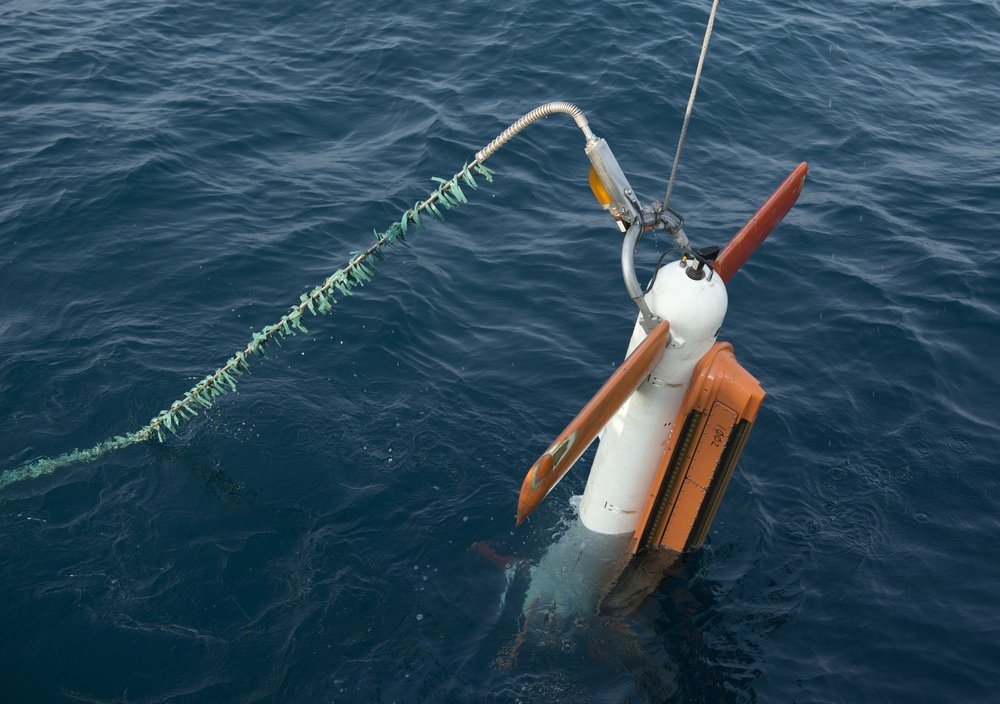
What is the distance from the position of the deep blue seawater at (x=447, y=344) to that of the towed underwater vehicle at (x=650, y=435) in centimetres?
43

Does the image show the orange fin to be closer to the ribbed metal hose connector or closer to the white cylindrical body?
the white cylindrical body

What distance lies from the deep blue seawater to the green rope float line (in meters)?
0.24

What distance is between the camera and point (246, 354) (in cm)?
995

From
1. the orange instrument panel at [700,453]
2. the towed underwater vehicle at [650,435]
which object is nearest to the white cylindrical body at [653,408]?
the towed underwater vehicle at [650,435]

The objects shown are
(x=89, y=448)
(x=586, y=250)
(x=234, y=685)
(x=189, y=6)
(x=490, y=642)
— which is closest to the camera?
(x=234, y=685)

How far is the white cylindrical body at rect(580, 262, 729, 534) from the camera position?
25.5 ft

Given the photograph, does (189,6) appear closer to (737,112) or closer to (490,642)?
(737,112)

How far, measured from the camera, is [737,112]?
62.7 ft

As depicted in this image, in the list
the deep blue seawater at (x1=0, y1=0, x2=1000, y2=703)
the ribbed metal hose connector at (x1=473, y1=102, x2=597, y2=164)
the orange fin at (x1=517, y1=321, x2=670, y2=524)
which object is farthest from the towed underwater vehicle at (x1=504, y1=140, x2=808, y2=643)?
the deep blue seawater at (x1=0, y1=0, x2=1000, y2=703)

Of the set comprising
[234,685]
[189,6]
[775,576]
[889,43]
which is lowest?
[234,685]

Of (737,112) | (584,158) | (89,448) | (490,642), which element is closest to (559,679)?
(490,642)

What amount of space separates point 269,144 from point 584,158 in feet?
19.9

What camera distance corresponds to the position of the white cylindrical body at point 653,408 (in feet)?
25.5

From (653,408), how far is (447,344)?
535 cm
